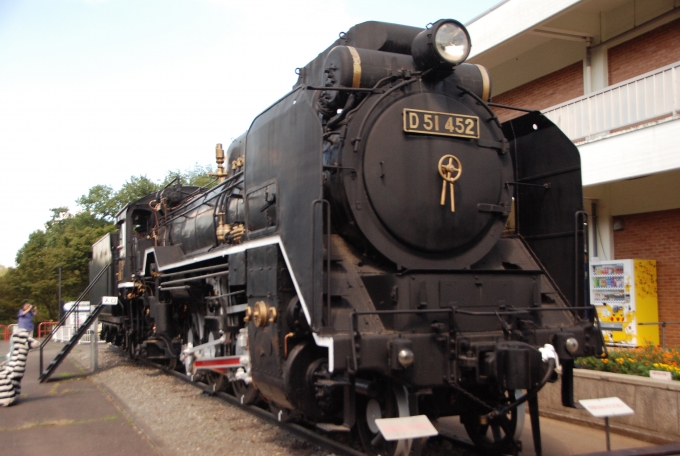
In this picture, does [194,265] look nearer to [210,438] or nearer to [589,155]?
[210,438]

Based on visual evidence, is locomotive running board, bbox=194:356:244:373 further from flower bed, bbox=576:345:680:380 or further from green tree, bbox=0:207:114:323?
green tree, bbox=0:207:114:323

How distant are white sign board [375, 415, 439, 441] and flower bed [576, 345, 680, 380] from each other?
3.69 metres

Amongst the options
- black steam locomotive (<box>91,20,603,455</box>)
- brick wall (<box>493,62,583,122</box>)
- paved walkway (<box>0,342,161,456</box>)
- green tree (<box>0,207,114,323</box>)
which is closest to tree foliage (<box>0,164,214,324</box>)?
green tree (<box>0,207,114,323</box>)

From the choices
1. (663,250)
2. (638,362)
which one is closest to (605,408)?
(638,362)

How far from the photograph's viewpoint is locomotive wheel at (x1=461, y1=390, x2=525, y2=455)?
4808mm

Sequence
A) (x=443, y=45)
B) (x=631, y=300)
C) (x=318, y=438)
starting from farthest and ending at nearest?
1. (x=631, y=300)
2. (x=318, y=438)
3. (x=443, y=45)

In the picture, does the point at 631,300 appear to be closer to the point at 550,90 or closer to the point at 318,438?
the point at 550,90

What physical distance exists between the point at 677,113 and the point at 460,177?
5.53 metres

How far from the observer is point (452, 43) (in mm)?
4793

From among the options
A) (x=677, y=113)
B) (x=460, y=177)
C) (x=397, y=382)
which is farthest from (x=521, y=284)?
(x=677, y=113)

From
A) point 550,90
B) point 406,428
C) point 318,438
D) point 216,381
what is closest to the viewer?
point 406,428

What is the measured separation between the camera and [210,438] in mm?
5961

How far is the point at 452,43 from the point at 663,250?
7.13 meters

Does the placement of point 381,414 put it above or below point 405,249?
below
